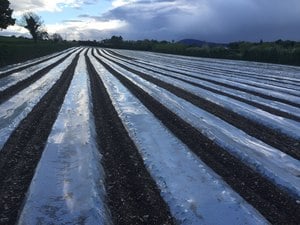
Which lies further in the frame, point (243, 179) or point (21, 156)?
point (21, 156)

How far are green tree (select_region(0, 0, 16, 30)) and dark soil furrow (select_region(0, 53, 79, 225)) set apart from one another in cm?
4794

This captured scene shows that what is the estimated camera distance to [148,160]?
5.77 meters

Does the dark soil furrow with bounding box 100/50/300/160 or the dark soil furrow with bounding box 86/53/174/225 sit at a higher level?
the dark soil furrow with bounding box 86/53/174/225

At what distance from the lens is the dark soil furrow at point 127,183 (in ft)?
13.9

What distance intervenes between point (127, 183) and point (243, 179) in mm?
1261

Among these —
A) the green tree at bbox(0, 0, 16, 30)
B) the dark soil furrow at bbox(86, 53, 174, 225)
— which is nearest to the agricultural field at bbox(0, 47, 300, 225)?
the dark soil furrow at bbox(86, 53, 174, 225)

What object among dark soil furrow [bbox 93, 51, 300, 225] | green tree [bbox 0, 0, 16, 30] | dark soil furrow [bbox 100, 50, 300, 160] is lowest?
green tree [bbox 0, 0, 16, 30]

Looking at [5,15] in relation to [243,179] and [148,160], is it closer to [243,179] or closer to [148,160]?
[148,160]

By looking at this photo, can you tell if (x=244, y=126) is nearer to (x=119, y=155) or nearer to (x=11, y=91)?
(x=119, y=155)

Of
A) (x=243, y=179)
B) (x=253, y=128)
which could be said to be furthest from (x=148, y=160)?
(x=253, y=128)

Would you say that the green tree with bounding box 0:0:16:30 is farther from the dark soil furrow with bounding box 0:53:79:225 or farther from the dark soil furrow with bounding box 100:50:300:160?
the dark soil furrow with bounding box 0:53:79:225

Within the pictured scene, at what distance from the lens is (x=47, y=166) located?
5523 mm

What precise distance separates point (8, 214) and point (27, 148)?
2.17 m

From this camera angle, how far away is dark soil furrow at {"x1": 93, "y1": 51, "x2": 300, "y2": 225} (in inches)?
172
